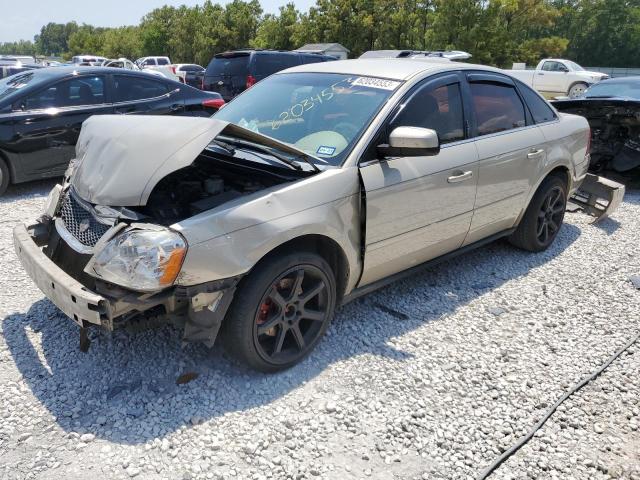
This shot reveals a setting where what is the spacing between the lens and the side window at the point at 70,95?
650cm

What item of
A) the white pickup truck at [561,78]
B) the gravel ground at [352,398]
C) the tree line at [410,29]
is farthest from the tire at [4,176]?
the tree line at [410,29]

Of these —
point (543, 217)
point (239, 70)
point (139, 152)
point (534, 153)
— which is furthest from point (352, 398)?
point (239, 70)

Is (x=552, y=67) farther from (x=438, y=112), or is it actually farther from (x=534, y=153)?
(x=438, y=112)

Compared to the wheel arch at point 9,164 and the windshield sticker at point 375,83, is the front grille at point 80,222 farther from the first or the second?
the wheel arch at point 9,164

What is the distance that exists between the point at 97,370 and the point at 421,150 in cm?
230

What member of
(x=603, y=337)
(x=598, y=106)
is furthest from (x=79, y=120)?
(x=598, y=106)

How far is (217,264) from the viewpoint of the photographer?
2631 millimetres

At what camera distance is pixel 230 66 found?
12.6 metres

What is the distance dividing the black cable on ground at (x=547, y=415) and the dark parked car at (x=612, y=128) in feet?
14.7

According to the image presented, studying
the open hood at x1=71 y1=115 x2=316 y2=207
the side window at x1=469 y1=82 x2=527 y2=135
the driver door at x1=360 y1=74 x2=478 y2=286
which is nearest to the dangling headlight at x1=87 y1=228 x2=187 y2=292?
the open hood at x1=71 y1=115 x2=316 y2=207

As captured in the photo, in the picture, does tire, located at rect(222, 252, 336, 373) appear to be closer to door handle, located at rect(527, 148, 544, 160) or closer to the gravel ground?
the gravel ground

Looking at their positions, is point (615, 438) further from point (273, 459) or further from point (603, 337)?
point (273, 459)

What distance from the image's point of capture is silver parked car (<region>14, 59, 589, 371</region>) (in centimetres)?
260

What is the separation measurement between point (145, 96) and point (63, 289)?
217 inches
